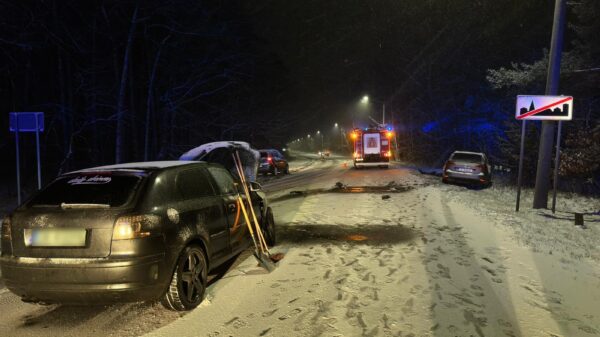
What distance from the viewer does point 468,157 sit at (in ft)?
57.9

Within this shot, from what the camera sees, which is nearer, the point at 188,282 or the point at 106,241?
the point at 106,241

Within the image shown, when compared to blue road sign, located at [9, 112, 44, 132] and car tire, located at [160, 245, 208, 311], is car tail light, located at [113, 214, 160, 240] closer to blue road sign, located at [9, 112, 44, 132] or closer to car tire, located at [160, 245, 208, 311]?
car tire, located at [160, 245, 208, 311]

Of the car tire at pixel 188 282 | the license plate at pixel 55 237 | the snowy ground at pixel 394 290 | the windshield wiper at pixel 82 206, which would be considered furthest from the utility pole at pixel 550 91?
the license plate at pixel 55 237

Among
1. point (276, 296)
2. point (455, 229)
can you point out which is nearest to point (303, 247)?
point (276, 296)

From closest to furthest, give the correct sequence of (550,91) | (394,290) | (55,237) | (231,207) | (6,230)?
(55,237)
(6,230)
(394,290)
(231,207)
(550,91)

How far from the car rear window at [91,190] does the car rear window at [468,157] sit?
15748mm

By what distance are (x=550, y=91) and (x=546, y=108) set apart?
79 cm

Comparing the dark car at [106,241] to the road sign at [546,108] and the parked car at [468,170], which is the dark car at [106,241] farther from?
the parked car at [468,170]

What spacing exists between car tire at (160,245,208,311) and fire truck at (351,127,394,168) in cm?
2362

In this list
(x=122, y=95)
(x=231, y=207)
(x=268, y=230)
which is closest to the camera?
(x=231, y=207)

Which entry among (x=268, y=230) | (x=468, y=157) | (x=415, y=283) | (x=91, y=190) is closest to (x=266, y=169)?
(x=468, y=157)

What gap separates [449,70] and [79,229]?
34977mm

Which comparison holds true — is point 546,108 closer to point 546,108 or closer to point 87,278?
point 546,108

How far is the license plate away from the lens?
400cm
